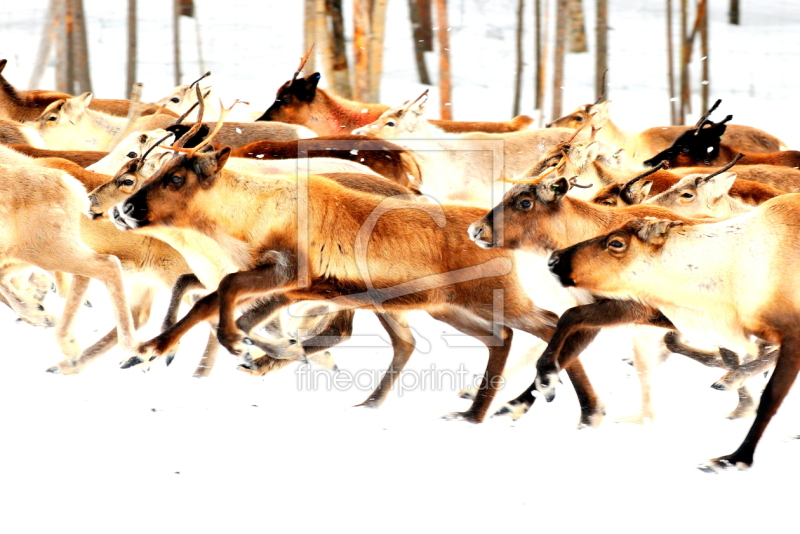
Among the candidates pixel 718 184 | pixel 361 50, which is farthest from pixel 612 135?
pixel 718 184

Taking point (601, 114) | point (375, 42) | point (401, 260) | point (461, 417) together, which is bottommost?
point (461, 417)

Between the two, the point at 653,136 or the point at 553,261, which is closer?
the point at 553,261

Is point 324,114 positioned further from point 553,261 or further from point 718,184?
point 553,261

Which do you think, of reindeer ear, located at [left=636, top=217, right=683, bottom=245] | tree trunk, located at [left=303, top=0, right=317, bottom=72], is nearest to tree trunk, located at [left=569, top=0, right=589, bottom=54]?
tree trunk, located at [left=303, top=0, right=317, bottom=72]

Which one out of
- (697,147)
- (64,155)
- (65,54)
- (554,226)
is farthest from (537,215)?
(65,54)

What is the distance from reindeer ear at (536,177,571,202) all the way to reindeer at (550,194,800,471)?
0.59 m

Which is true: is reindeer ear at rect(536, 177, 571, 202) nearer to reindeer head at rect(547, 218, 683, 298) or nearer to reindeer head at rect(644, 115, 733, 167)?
reindeer head at rect(547, 218, 683, 298)

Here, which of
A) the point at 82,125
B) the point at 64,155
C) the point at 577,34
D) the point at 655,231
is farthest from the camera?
the point at 577,34

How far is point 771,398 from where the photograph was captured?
16.9ft

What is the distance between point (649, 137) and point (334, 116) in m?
3.87

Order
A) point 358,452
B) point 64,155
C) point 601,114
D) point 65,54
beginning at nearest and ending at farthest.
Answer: point 358,452, point 64,155, point 601,114, point 65,54

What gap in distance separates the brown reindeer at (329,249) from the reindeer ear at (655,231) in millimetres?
958

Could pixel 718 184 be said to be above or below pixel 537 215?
below

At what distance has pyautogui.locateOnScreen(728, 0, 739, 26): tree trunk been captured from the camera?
27.4 metres
